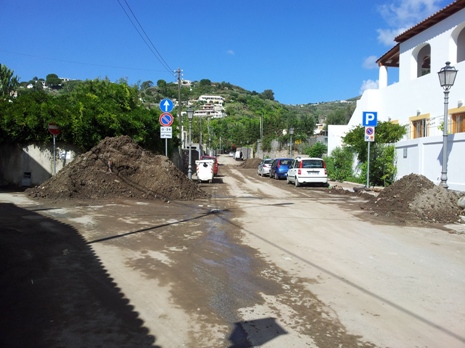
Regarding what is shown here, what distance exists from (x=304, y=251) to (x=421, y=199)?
6.71 metres

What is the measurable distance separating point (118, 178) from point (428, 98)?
17.1 m

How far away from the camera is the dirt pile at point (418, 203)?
12.0 metres

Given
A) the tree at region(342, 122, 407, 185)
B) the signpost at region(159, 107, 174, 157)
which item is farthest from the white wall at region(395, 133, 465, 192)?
the signpost at region(159, 107, 174, 157)

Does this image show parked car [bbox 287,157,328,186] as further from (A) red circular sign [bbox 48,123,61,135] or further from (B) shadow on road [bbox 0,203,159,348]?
(B) shadow on road [bbox 0,203,159,348]

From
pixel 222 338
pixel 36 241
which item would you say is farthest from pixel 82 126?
pixel 222 338

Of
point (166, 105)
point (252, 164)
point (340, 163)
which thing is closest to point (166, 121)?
point (166, 105)

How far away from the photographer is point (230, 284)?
5.83 metres

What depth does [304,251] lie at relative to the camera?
26.0 ft

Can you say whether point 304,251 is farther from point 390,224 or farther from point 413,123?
point 413,123

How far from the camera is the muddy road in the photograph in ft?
13.8

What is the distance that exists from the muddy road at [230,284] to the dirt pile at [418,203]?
5.20 ft

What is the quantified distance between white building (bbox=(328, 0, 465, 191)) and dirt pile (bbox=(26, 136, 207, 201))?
10560 mm

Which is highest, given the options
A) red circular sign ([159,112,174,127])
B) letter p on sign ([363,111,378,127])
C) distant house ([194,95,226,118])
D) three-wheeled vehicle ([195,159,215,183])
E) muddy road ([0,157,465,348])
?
distant house ([194,95,226,118])

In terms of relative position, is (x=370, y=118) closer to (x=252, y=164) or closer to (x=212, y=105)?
(x=252, y=164)
